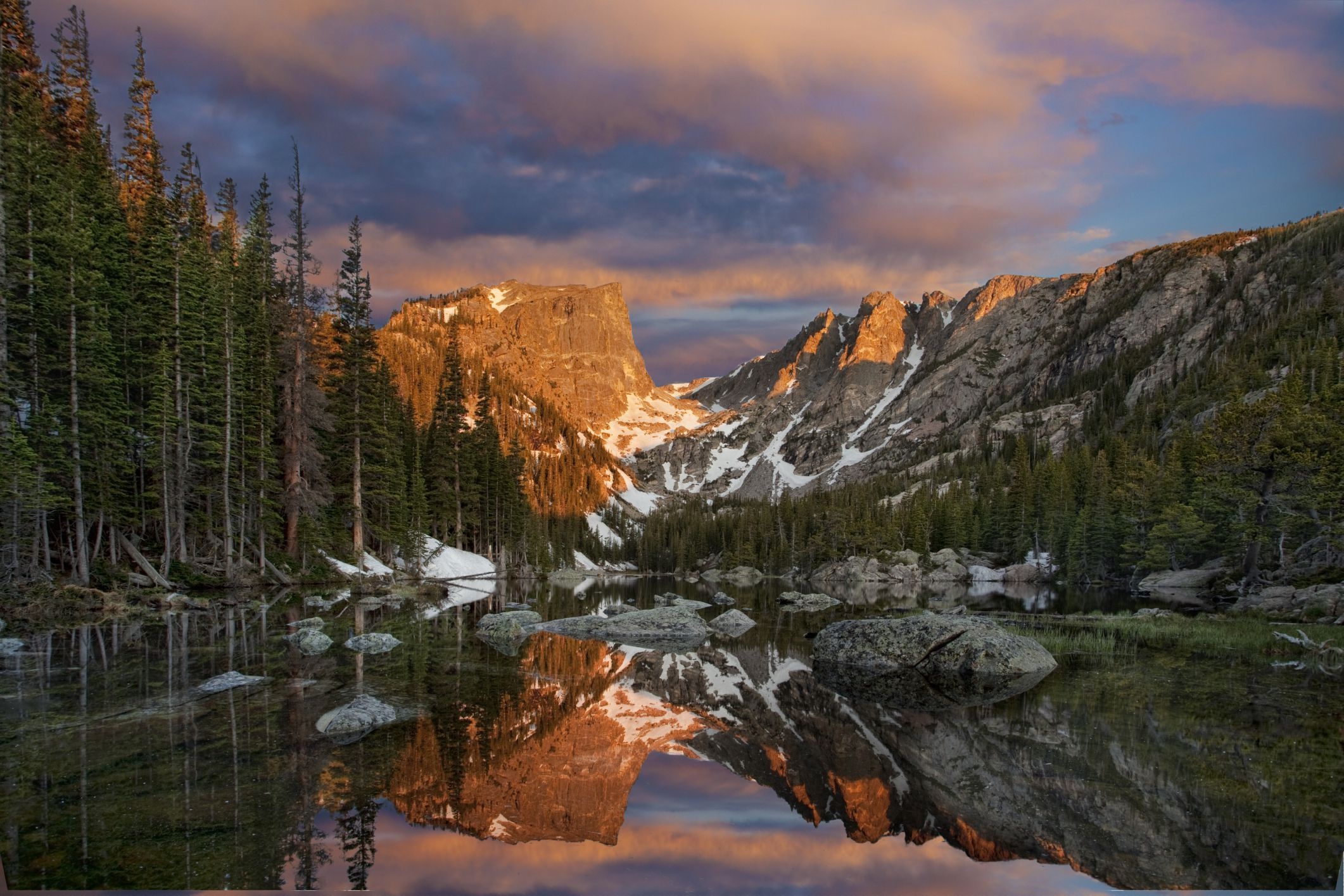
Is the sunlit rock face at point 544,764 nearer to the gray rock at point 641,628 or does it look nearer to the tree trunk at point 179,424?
the gray rock at point 641,628

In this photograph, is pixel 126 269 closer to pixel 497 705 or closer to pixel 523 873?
pixel 497 705

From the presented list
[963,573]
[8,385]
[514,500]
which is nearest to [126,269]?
[8,385]

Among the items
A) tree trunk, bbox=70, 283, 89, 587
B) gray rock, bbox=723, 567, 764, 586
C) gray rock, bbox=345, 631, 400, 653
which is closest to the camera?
gray rock, bbox=345, 631, 400, 653

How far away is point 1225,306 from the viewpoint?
569 ft

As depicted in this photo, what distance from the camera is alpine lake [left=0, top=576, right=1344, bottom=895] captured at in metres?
6.08

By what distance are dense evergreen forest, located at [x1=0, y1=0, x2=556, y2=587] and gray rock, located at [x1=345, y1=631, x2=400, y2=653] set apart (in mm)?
13113

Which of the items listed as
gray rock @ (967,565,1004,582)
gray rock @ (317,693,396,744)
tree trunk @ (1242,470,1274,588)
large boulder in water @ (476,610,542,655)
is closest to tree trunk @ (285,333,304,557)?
large boulder in water @ (476,610,542,655)

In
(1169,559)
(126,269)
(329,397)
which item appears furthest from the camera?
(1169,559)

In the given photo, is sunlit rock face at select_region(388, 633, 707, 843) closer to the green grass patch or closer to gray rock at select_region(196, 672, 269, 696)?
gray rock at select_region(196, 672, 269, 696)

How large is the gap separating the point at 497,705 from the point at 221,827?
629 centimetres

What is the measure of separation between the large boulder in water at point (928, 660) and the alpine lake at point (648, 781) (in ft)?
2.69

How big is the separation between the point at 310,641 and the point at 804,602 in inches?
1372

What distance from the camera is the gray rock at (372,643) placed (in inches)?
727

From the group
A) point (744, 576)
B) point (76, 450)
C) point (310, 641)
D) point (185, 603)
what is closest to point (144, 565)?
point (185, 603)
